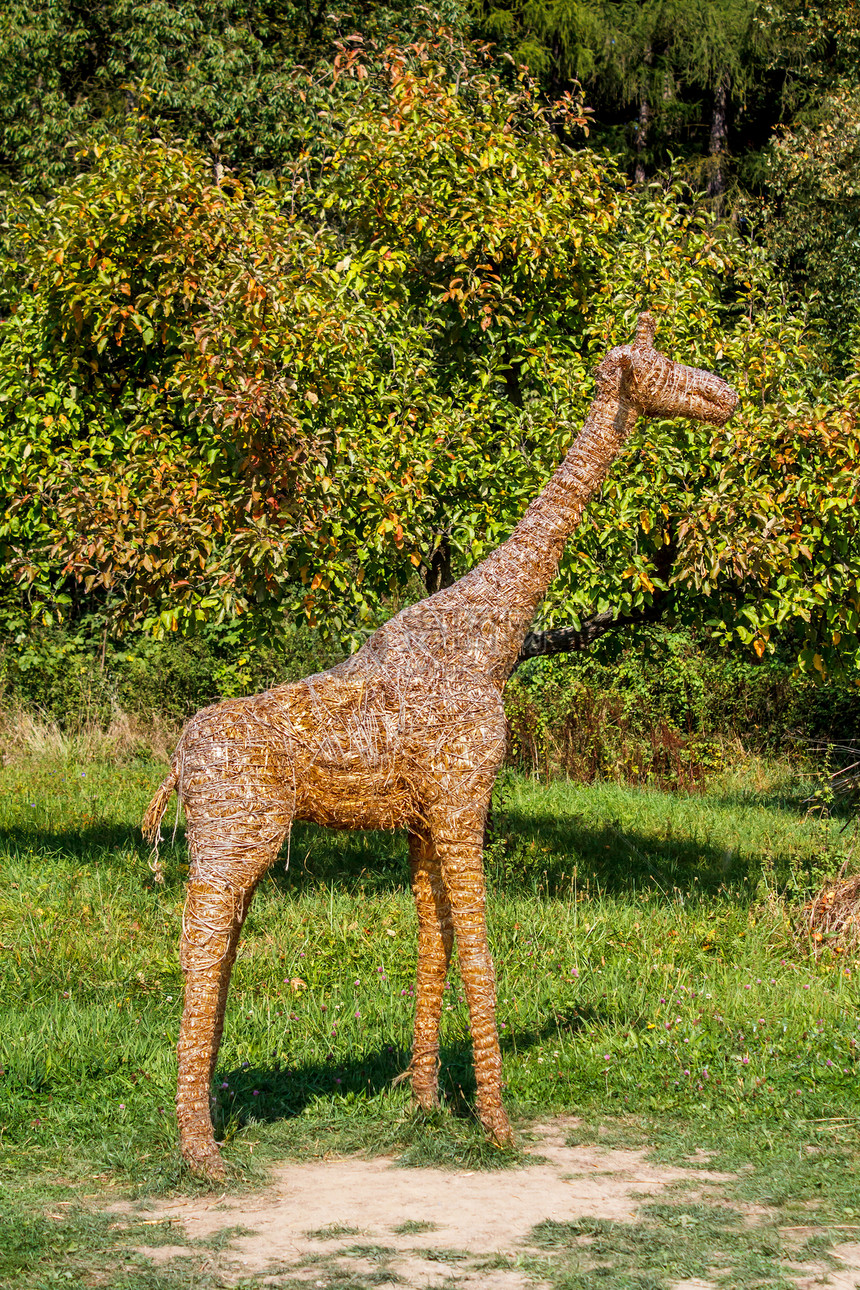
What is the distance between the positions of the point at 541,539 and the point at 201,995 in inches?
90.4

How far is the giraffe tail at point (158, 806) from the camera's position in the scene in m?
5.05

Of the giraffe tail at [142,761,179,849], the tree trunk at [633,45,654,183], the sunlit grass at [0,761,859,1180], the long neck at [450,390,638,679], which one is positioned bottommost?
the sunlit grass at [0,761,859,1180]

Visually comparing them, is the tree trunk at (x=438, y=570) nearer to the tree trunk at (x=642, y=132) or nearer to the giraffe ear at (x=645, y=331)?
the giraffe ear at (x=645, y=331)

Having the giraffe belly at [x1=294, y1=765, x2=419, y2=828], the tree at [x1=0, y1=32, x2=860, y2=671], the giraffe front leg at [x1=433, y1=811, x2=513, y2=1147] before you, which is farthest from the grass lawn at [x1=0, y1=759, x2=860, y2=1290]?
the tree at [x1=0, y1=32, x2=860, y2=671]

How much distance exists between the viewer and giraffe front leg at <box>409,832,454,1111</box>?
5566 mm

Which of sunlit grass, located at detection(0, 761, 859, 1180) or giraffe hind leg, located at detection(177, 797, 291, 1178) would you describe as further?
sunlit grass, located at detection(0, 761, 859, 1180)

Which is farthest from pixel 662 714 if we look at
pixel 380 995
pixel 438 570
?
pixel 380 995

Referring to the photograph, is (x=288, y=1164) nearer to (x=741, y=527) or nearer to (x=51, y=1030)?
(x=51, y=1030)

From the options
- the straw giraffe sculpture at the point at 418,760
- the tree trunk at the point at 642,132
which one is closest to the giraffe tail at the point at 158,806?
the straw giraffe sculpture at the point at 418,760

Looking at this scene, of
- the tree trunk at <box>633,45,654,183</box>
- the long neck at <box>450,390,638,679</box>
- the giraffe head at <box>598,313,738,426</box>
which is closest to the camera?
the long neck at <box>450,390,638,679</box>

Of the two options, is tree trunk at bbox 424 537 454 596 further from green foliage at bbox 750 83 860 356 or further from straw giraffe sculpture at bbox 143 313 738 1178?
green foliage at bbox 750 83 860 356

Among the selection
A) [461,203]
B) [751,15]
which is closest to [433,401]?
[461,203]

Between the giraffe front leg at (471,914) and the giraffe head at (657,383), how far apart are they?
1947mm

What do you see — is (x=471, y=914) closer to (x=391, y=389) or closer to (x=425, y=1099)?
(x=425, y=1099)
